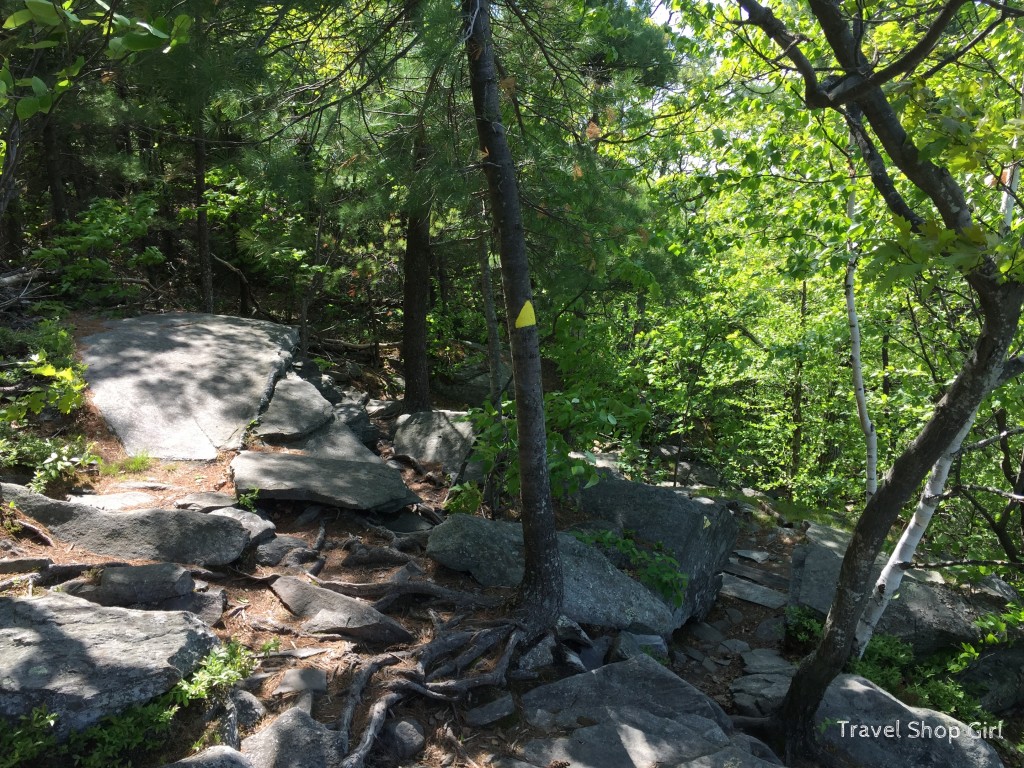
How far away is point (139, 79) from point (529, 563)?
452cm

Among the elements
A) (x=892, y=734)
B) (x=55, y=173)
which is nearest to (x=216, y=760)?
(x=892, y=734)

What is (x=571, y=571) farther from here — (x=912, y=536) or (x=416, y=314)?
(x=416, y=314)

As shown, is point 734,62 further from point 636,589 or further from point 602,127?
point 636,589

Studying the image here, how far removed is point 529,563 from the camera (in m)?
5.00

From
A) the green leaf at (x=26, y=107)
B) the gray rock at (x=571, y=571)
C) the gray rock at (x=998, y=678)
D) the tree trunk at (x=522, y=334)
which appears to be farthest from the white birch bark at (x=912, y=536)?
the green leaf at (x=26, y=107)

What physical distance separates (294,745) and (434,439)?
641 cm

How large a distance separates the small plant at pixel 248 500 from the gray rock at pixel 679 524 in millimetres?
3288

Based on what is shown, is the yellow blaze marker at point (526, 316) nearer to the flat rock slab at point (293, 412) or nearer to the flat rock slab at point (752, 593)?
the flat rock slab at point (293, 412)

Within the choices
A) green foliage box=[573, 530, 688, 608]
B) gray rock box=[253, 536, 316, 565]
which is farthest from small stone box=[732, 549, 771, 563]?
gray rock box=[253, 536, 316, 565]

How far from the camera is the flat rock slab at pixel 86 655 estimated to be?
2.92m

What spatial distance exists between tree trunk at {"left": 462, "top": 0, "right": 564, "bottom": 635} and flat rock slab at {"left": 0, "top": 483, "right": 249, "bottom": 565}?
85.1 inches

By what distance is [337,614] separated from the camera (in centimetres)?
472

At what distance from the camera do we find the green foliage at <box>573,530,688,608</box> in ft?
21.6

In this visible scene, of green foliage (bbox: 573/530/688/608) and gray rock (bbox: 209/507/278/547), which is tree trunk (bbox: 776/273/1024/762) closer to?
green foliage (bbox: 573/530/688/608)
